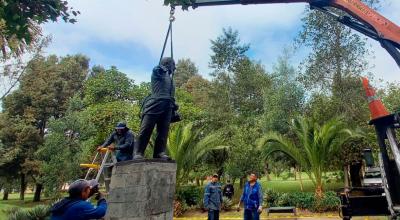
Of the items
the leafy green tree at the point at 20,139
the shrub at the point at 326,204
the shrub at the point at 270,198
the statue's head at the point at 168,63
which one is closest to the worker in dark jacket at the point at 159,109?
the statue's head at the point at 168,63

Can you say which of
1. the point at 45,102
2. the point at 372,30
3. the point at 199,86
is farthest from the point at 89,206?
the point at 199,86

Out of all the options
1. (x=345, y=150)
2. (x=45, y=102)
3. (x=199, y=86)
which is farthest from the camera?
(x=199, y=86)

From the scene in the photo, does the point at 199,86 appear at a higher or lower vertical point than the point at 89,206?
higher

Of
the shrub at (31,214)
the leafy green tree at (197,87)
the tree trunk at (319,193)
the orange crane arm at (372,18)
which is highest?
the leafy green tree at (197,87)

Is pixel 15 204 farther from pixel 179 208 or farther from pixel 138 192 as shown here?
pixel 138 192

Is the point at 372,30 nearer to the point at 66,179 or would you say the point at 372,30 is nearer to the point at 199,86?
the point at 66,179

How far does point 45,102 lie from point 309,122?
19651mm

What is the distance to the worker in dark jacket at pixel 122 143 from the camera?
6954 mm

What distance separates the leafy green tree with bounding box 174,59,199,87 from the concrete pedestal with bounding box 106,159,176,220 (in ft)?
122

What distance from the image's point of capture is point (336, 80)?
18.4m

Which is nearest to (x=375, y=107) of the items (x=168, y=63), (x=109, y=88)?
(x=168, y=63)

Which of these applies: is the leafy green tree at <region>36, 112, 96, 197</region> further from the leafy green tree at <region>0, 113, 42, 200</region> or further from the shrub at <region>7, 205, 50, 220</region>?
the shrub at <region>7, 205, 50, 220</region>

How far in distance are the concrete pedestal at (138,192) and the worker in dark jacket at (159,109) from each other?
37cm

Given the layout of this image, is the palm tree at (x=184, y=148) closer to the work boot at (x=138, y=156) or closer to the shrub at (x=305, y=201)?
the shrub at (x=305, y=201)
